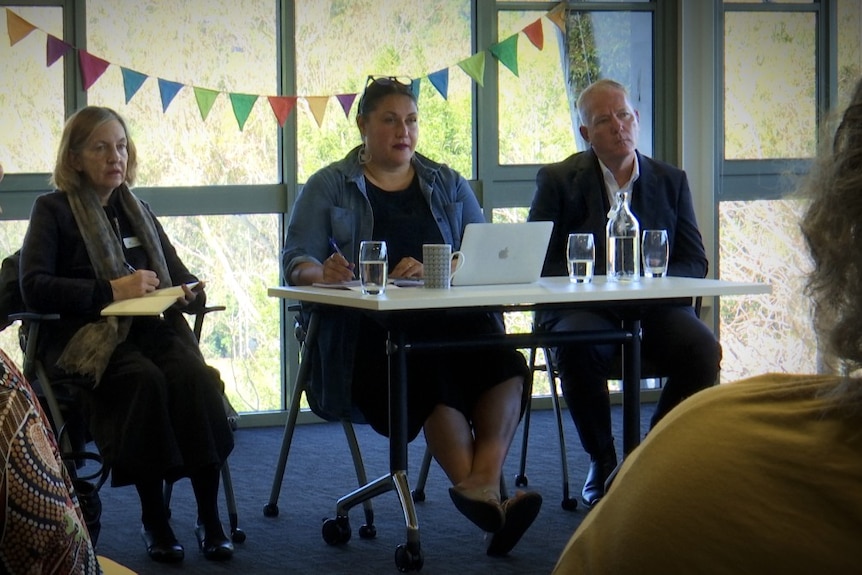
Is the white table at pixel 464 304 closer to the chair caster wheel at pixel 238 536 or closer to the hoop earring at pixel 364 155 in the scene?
the chair caster wheel at pixel 238 536

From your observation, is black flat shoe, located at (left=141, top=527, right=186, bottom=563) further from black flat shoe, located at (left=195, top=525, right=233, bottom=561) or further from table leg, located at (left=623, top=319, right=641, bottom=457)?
table leg, located at (left=623, top=319, right=641, bottom=457)

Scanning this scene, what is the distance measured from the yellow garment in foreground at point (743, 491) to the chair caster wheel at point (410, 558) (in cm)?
216

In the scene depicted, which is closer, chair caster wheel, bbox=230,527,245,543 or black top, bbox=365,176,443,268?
chair caster wheel, bbox=230,527,245,543

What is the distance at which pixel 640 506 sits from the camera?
0.79 m

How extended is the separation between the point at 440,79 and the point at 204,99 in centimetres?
104

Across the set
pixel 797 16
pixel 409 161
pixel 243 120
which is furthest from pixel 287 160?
pixel 797 16

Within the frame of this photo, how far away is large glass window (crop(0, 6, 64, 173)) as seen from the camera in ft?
15.4

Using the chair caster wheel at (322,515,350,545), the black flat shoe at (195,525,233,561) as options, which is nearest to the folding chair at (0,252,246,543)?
the black flat shoe at (195,525,233,561)

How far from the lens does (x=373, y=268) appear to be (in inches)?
114

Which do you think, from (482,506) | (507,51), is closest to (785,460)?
(482,506)

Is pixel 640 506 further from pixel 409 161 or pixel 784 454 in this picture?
pixel 409 161

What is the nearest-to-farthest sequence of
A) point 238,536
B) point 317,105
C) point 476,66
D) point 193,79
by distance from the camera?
Result: point 238,536 < point 193,79 < point 317,105 < point 476,66

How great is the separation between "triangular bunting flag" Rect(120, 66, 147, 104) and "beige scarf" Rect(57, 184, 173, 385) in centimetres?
120

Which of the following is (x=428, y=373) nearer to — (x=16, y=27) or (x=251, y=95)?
(x=251, y=95)
